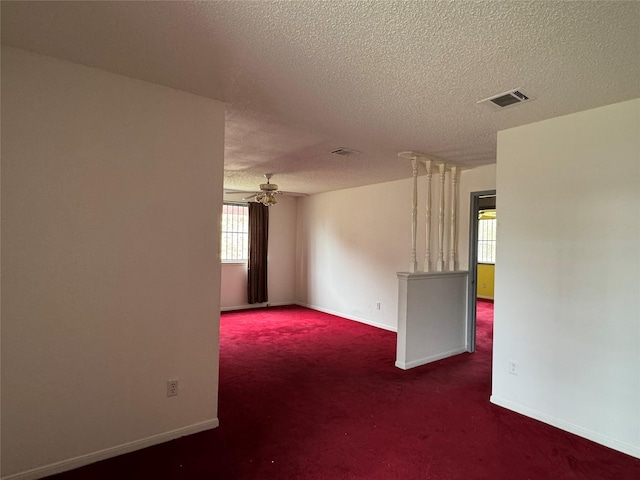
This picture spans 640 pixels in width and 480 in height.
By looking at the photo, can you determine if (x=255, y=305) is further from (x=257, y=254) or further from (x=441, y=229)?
(x=441, y=229)

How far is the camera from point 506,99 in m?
2.48

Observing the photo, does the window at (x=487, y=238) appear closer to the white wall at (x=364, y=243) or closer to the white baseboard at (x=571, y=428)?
the white wall at (x=364, y=243)

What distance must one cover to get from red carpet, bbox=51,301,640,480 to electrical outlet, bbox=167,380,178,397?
32 centimetres

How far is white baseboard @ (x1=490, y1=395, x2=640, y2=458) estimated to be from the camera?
2.40m

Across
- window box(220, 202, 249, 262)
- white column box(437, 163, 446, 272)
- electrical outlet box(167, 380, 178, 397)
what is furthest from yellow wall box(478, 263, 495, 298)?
electrical outlet box(167, 380, 178, 397)

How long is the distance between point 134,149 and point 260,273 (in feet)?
17.2

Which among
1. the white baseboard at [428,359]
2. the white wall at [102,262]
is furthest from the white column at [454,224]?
the white wall at [102,262]

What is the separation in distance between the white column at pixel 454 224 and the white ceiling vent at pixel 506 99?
2.16m

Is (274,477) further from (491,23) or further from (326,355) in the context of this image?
(491,23)

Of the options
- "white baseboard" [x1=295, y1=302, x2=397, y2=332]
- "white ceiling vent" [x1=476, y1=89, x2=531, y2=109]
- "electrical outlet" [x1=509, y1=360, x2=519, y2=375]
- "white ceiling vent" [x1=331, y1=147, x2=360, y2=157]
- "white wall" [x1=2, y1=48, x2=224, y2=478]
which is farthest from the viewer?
"white baseboard" [x1=295, y1=302, x2=397, y2=332]

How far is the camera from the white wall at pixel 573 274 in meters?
2.46

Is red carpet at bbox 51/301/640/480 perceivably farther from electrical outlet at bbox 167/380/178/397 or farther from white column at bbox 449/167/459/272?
white column at bbox 449/167/459/272

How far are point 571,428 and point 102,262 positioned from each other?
11.6ft

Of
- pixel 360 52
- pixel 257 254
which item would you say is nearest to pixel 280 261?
pixel 257 254
